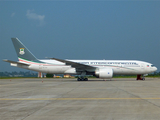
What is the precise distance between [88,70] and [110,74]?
333cm

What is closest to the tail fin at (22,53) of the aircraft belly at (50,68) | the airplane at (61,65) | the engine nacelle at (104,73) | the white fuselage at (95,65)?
the airplane at (61,65)

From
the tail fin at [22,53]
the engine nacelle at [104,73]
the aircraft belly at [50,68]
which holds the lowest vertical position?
the engine nacelle at [104,73]

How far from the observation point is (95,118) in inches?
232

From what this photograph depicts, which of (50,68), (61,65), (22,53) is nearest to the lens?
(61,65)

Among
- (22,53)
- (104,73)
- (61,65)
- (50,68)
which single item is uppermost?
(22,53)

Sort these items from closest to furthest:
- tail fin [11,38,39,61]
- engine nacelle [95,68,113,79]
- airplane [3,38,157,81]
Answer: engine nacelle [95,68,113,79] < airplane [3,38,157,81] < tail fin [11,38,39,61]

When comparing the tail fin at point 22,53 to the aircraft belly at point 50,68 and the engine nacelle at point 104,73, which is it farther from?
the engine nacelle at point 104,73

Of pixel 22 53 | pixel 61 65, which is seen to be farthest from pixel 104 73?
pixel 22 53

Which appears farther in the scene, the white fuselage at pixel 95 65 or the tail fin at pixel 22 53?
the tail fin at pixel 22 53

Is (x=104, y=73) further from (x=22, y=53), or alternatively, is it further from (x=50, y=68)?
(x=22, y=53)

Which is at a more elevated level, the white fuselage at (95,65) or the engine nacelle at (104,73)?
the white fuselage at (95,65)

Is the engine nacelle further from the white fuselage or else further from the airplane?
the white fuselage

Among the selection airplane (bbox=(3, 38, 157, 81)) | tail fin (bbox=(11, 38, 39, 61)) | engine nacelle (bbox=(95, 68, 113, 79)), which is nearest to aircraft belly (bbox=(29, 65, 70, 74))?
airplane (bbox=(3, 38, 157, 81))

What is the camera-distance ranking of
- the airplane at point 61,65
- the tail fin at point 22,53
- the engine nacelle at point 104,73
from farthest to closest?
the tail fin at point 22,53 → the airplane at point 61,65 → the engine nacelle at point 104,73
